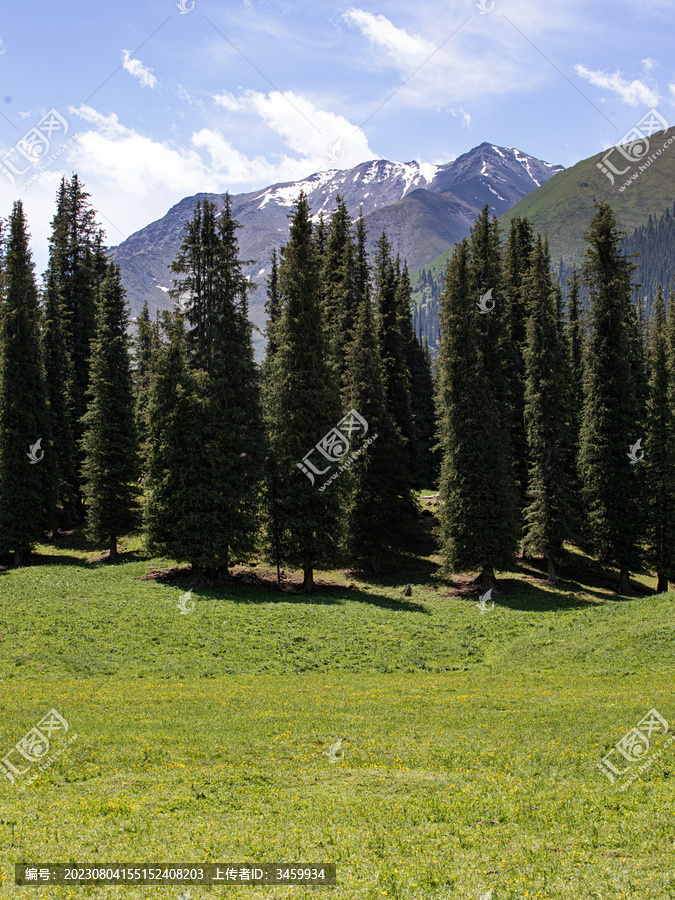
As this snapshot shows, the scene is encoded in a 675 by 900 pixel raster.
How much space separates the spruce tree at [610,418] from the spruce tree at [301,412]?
1783 cm

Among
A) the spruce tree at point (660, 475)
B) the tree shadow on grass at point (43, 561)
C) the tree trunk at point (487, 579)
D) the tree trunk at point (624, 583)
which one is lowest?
the tree trunk at point (624, 583)

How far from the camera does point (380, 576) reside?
136 ft

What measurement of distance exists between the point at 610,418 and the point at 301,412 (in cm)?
2081

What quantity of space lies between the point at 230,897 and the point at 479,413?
106ft

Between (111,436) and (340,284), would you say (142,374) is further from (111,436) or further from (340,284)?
(340,284)

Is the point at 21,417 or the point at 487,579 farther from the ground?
the point at 21,417

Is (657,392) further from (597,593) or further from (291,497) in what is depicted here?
(291,497)

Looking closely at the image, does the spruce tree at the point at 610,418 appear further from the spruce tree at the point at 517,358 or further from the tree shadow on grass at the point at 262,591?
the tree shadow on grass at the point at 262,591

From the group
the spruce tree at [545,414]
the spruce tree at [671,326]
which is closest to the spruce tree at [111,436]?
the spruce tree at [545,414]

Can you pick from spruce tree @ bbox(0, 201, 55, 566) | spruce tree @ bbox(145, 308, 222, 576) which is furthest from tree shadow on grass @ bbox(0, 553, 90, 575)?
spruce tree @ bbox(145, 308, 222, 576)

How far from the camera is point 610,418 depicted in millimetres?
40062

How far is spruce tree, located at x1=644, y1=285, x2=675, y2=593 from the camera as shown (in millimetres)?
39188

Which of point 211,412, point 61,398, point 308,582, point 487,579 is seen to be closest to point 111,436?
point 61,398

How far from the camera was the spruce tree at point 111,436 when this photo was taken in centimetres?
4250
